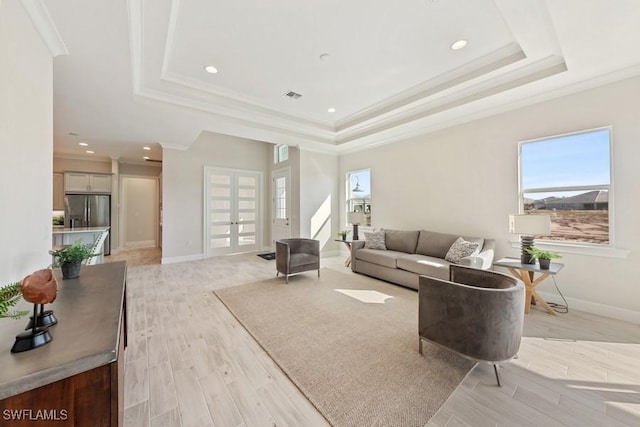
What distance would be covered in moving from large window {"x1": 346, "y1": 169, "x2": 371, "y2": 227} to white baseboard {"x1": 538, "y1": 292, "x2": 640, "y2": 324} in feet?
11.1

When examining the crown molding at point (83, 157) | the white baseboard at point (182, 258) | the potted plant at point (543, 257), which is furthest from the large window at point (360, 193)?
the crown molding at point (83, 157)

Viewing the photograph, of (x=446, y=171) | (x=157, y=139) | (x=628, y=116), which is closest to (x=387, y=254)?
(x=446, y=171)

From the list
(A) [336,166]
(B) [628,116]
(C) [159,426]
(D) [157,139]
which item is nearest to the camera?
(C) [159,426]

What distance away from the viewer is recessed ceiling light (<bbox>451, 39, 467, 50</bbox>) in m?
2.78

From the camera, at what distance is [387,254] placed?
4.32 meters

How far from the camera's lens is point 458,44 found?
2824 millimetres

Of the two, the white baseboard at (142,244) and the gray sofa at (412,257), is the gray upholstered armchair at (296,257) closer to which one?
the gray sofa at (412,257)

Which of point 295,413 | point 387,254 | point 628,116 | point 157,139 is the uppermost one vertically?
point 157,139

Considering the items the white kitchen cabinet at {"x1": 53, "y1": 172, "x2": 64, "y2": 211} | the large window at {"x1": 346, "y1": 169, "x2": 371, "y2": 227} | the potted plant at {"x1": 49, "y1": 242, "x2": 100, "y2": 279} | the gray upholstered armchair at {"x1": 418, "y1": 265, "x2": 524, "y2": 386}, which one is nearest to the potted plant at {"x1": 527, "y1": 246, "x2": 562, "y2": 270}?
the gray upholstered armchair at {"x1": 418, "y1": 265, "x2": 524, "y2": 386}

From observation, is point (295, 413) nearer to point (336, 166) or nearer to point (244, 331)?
point (244, 331)

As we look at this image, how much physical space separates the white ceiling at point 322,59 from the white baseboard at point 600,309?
2643 mm

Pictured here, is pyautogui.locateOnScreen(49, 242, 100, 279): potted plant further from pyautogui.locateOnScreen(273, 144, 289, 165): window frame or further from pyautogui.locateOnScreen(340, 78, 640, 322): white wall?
pyautogui.locateOnScreen(273, 144, 289, 165): window frame

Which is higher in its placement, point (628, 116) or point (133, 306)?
point (628, 116)

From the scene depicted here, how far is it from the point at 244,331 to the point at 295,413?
3.95 ft
